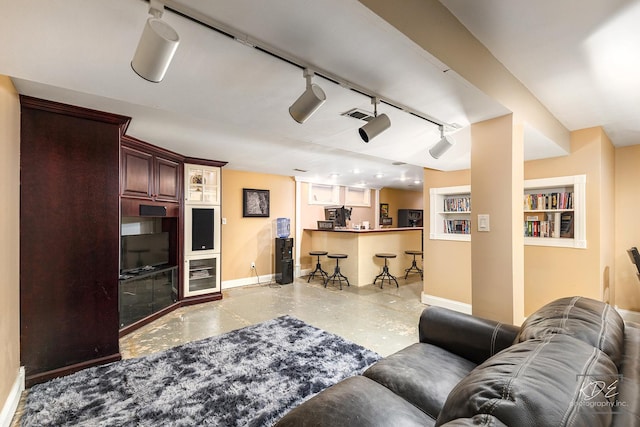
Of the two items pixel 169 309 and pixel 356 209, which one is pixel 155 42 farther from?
pixel 356 209

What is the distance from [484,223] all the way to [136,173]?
11.9ft

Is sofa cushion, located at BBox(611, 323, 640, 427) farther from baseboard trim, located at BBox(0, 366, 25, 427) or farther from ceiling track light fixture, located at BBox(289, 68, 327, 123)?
baseboard trim, located at BBox(0, 366, 25, 427)

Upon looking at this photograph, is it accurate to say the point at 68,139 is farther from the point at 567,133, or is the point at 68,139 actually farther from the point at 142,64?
the point at 567,133

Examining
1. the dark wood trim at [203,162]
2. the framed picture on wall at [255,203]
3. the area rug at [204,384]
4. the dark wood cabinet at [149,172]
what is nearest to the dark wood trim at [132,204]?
the dark wood cabinet at [149,172]

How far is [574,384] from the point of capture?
0.69m

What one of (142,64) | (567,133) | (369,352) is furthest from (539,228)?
(142,64)

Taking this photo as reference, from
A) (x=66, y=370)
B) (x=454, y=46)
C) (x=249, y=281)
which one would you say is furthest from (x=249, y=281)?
(x=454, y=46)

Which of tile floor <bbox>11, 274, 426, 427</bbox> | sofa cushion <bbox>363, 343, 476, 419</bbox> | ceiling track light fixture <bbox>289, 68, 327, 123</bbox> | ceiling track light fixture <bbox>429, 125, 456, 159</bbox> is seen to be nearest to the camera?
sofa cushion <bbox>363, 343, 476, 419</bbox>

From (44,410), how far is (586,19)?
396 centimetres

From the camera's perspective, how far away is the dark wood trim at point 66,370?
215cm

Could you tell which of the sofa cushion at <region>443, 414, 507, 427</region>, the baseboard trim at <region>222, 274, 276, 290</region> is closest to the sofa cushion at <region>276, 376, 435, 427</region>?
the sofa cushion at <region>443, 414, 507, 427</region>

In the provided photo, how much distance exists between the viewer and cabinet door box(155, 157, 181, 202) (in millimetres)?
3635

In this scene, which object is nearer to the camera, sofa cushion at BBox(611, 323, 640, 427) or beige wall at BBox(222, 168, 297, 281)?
sofa cushion at BBox(611, 323, 640, 427)

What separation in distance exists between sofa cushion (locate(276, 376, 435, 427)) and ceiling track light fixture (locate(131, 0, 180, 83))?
1.43 meters
